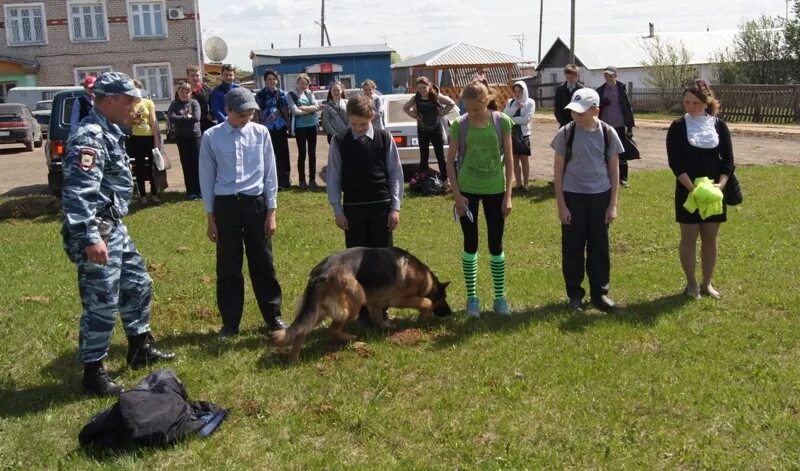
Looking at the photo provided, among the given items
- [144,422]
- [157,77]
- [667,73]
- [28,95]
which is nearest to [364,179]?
[144,422]

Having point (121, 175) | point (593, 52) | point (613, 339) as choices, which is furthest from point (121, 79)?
point (593, 52)

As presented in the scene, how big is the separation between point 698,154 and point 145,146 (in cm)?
848

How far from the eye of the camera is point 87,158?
4.72 metres

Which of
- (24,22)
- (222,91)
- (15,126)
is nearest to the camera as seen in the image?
(222,91)

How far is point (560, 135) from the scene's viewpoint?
6523 mm

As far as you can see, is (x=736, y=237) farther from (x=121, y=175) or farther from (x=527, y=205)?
(x=121, y=175)

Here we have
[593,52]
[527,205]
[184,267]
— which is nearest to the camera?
[184,267]

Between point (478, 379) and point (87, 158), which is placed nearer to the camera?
point (87, 158)

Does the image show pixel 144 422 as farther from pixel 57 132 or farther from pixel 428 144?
pixel 57 132

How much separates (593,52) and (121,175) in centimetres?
5436

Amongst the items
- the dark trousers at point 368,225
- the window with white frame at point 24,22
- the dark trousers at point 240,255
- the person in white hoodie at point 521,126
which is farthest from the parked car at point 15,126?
the dark trousers at point 368,225

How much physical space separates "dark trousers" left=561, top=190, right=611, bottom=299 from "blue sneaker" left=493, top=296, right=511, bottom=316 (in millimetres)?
566

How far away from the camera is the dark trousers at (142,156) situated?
1212 centimetres

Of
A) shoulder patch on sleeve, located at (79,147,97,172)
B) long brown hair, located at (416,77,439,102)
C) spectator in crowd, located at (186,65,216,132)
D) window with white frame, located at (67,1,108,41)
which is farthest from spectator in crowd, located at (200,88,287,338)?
window with white frame, located at (67,1,108,41)
